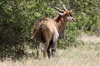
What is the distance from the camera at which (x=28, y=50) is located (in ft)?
42.8

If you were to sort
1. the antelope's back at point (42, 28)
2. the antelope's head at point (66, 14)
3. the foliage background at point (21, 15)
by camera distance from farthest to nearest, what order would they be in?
the antelope's head at point (66, 14)
the foliage background at point (21, 15)
the antelope's back at point (42, 28)

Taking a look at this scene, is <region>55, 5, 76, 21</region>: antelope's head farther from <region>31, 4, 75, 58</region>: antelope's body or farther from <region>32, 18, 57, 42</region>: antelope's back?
<region>32, 18, 57, 42</region>: antelope's back

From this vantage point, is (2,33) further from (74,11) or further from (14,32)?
(74,11)

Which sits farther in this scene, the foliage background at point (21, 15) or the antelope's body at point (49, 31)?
the foliage background at point (21, 15)

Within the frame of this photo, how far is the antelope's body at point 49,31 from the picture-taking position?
10.7m

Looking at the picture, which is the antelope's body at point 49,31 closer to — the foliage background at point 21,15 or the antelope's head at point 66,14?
the antelope's head at point 66,14

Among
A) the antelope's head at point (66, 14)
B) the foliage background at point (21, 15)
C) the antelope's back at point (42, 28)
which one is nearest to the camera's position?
the antelope's back at point (42, 28)

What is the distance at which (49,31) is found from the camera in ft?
35.0

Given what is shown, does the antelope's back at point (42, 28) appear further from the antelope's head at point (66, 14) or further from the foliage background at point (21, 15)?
the antelope's head at point (66, 14)

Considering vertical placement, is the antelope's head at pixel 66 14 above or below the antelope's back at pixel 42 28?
above

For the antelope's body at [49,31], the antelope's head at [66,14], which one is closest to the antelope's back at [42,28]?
the antelope's body at [49,31]

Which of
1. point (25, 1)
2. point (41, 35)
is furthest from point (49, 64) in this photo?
point (25, 1)

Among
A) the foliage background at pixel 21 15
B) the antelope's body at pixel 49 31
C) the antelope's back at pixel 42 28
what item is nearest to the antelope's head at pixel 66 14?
the antelope's body at pixel 49 31

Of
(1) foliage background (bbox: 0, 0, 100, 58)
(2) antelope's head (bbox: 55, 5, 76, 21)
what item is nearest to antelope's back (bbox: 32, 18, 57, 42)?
(1) foliage background (bbox: 0, 0, 100, 58)
